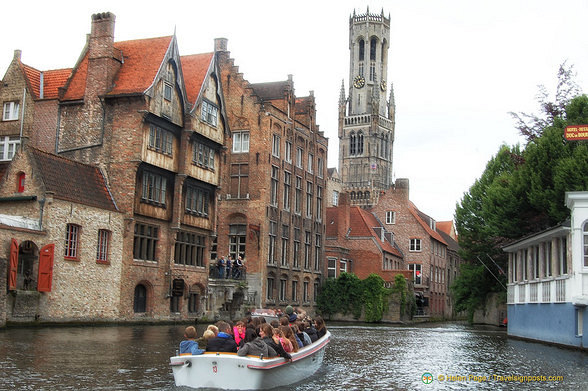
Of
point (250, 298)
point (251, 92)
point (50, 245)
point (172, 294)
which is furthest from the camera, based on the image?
point (251, 92)

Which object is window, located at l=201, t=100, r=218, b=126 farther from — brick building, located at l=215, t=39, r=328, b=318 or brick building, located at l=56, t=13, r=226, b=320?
brick building, located at l=215, t=39, r=328, b=318

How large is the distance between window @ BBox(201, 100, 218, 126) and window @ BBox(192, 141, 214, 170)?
1.56 metres

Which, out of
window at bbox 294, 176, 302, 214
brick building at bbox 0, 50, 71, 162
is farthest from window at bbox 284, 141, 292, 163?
brick building at bbox 0, 50, 71, 162

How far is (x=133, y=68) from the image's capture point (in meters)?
40.4

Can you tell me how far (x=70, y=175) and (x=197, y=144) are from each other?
10.1 meters

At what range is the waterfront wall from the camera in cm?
2742

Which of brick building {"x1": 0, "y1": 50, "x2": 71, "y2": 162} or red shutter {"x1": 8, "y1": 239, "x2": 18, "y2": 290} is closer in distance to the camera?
red shutter {"x1": 8, "y1": 239, "x2": 18, "y2": 290}

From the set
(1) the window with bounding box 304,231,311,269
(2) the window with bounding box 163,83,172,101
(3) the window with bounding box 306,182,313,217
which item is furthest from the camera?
(3) the window with bounding box 306,182,313,217

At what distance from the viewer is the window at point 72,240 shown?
110 feet

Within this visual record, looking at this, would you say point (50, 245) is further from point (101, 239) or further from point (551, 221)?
point (551, 221)

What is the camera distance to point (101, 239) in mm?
36406

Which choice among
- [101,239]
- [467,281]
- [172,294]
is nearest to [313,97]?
[467,281]

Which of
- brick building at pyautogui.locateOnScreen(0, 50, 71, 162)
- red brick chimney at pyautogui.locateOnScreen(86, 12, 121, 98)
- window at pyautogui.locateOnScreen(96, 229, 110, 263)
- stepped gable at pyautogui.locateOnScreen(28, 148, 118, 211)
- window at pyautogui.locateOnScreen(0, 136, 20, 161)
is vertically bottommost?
window at pyautogui.locateOnScreen(96, 229, 110, 263)

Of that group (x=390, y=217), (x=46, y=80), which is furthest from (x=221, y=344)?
(x=390, y=217)
